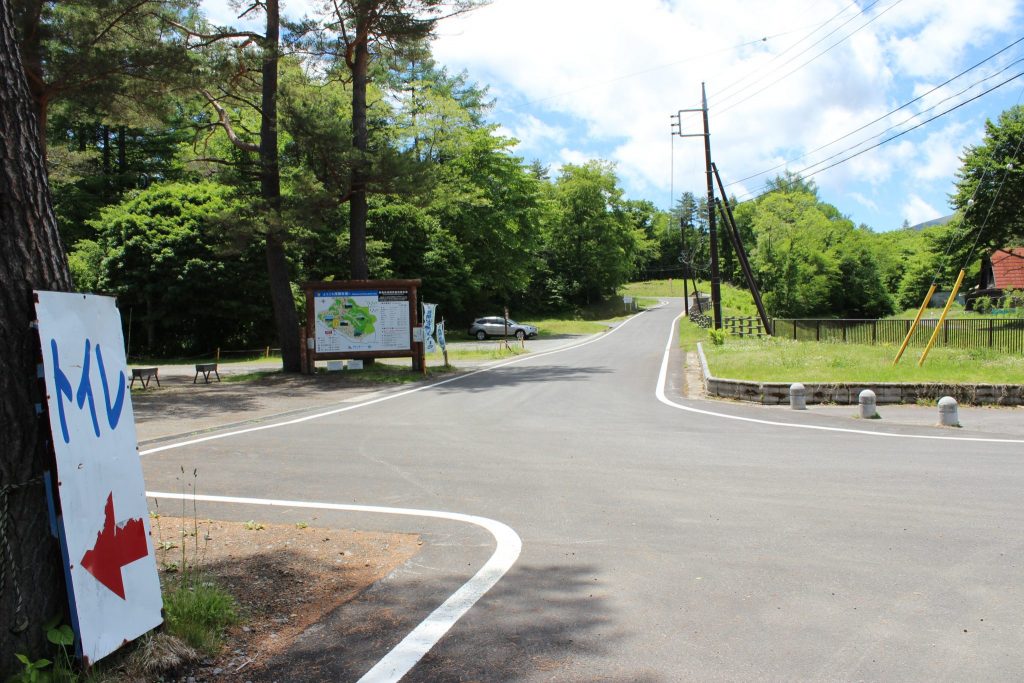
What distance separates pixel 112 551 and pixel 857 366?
58.2 feet

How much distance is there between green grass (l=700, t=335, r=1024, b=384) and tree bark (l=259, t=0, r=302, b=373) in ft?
43.2

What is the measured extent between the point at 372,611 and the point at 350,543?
1.35 metres

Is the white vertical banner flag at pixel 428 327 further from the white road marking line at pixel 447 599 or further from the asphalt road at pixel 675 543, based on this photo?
the white road marking line at pixel 447 599

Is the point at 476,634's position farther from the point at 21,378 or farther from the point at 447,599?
the point at 21,378

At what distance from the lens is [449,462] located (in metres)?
8.72

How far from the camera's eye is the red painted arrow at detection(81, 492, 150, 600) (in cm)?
332

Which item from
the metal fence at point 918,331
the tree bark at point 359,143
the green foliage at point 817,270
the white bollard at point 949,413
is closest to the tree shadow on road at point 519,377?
the tree bark at point 359,143

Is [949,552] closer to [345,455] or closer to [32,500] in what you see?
[32,500]

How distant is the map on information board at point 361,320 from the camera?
2161 centimetres

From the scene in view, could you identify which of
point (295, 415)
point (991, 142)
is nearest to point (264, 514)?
point (295, 415)

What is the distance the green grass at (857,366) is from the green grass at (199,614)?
44.3 feet

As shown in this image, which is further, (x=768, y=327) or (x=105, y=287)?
(x=105, y=287)

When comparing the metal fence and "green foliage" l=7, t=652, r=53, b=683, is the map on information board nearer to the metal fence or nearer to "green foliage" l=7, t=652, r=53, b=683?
the metal fence

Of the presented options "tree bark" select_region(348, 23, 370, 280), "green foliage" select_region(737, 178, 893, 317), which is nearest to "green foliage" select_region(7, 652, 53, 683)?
"tree bark" select_region(348, 23, 370, 280)
